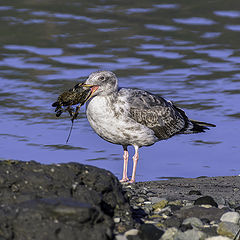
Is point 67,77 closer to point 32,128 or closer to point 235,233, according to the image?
point 32,128

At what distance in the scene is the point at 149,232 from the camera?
22.4ft

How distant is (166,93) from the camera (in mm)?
15695

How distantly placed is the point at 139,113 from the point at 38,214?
458cm

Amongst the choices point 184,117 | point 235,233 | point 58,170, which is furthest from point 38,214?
point 184,117

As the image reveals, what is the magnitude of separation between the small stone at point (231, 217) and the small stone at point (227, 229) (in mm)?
237

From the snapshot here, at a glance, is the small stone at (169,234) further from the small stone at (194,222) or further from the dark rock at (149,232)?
the small stone at (194,222)

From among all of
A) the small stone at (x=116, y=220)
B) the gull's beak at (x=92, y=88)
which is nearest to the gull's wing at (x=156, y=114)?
the gull's beak at (x=92, y=88)

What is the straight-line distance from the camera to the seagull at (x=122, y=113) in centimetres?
1016

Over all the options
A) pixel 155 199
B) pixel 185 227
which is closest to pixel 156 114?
pixel 155 199

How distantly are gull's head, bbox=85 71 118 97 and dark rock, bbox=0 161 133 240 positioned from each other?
313 cm

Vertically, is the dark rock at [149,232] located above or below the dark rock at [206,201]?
above

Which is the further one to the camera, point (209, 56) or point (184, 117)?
point (209, 56)

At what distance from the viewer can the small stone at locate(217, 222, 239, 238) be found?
7.13 meters

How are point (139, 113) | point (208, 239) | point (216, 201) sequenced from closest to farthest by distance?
point (208, 239)
point (216, 201)
point (139, 113)
